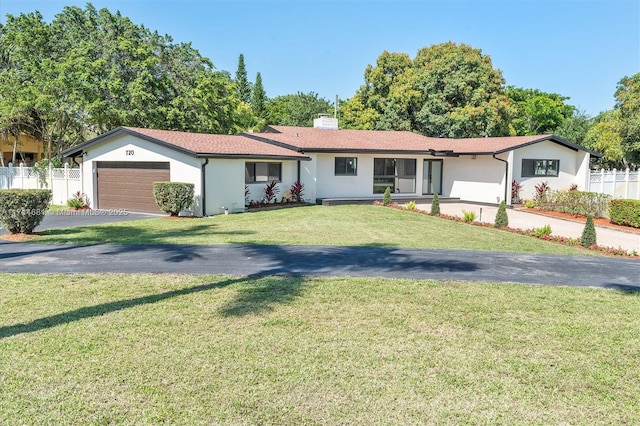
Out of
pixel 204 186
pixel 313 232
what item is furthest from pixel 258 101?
pixel 313 232

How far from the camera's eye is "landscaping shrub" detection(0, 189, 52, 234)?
11.7 metres

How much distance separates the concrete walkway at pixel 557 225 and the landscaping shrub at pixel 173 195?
10625mm

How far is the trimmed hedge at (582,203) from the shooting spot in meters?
19.5

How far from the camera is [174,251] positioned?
1027 centimetres

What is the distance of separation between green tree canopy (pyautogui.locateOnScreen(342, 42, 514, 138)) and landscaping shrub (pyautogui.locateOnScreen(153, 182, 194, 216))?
23.0 metres

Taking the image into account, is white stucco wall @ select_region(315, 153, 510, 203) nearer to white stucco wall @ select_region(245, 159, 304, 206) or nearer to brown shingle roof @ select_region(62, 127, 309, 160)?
white stucco wall @ select_region(245, 159, 304, 206)

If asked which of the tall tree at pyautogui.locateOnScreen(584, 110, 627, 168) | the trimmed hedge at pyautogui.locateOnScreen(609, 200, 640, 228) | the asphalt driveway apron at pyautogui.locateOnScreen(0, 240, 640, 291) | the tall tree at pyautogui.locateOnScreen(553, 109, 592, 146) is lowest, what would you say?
the asphalt driveway apron at pyautogui.locateOnScreen(0, 240, 640, 291)

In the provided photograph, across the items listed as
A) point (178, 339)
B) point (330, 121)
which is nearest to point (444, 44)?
point (330, 121)

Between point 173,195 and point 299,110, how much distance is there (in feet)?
137

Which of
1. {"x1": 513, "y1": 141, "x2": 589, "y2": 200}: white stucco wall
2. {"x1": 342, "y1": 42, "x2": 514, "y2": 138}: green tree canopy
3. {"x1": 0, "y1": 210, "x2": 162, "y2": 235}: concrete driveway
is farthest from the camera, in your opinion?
{"x1": 342, "y1": 42, "x2": 514, "y2": 138}: green tree canopy

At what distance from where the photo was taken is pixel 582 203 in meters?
19.8

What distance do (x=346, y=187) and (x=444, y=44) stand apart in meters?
22.9

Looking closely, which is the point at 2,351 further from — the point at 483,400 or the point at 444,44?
the point at 444,44

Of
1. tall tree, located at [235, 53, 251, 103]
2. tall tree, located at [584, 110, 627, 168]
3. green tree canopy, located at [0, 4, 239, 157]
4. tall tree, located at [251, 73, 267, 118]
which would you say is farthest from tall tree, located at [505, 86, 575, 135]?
green tree canopy, located at [0, 4, 239, 157]
